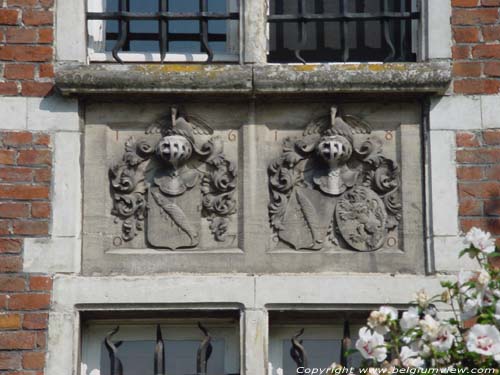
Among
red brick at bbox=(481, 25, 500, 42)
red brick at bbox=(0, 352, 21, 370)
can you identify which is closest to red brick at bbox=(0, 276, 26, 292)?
red brick at bbox=(0, 352, 21, 370)

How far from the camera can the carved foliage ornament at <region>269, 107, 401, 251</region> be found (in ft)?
25.5

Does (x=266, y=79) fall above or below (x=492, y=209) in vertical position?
above

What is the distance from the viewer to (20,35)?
7980 millimetres

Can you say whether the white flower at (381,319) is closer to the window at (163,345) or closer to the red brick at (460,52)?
the window at (163,345)

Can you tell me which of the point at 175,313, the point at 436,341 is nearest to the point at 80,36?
the point at 175,313

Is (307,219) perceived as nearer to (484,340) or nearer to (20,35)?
(20,35)

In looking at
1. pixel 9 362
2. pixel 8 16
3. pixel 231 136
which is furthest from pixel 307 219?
pixel 8 16

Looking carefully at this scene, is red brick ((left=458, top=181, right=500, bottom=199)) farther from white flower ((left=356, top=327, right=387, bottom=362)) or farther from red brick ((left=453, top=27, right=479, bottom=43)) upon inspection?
white flower ((left=356, top=327, right=387, bottom=362))

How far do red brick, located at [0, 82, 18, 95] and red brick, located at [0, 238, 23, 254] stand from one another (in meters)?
0.85

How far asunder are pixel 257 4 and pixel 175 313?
5.97 ft

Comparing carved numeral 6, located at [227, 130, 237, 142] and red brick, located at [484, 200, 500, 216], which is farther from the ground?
carved numeral 6, located at [227, 130, 237, 142]

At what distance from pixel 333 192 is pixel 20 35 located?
6.45 feet

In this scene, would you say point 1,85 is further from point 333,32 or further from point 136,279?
point 333,32

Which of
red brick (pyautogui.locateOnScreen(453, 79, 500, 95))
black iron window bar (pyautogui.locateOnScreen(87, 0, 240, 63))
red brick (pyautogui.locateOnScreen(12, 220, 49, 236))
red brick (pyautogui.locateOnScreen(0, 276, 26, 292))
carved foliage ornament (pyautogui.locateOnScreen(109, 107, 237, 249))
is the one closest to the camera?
red brick (pyautogui.locateOnScreen(0, 276, 26, 292))
